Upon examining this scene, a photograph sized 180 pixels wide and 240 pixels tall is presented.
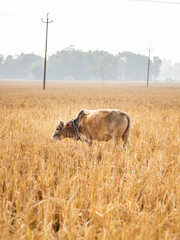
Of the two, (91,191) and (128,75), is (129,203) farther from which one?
(128,75)

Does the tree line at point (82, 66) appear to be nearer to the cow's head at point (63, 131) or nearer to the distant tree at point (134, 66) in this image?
the distant tree at point (134, 66)

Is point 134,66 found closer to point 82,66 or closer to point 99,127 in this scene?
point 82,66

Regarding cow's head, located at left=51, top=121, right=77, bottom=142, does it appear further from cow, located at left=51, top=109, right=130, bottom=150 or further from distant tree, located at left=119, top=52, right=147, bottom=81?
distant tree, located at left=119, top=52, right=147, bottom=81

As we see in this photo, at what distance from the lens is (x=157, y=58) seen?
151750 millimetres

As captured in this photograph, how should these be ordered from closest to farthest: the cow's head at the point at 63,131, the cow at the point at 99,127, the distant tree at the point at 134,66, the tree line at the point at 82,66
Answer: the cow at the point at 99,127 → the cow's head at the point at 63,131 → the tree line at the point at 82,66 → the distant tree at the point at 134,66

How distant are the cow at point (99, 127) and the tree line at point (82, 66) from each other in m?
119

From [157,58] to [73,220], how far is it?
159 m

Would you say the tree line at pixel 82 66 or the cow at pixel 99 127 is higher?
the tree line at pixel 82 66

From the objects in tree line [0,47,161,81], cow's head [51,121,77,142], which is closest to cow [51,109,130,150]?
cow's head [51,121,77,142]

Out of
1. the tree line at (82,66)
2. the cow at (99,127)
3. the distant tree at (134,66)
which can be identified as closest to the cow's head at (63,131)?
the cow at (99,127)

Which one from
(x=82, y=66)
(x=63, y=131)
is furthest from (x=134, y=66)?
(x=63, y=131)

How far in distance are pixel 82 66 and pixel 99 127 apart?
433 feet

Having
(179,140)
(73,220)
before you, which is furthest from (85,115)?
(73,220)

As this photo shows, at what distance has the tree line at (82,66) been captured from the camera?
133 m
